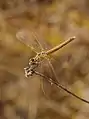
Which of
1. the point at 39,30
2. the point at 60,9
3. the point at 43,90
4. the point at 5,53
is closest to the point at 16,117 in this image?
the point at 43,90

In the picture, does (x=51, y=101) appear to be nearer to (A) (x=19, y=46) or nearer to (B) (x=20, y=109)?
(B) (x=20, y=109)

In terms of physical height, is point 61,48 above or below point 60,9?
below

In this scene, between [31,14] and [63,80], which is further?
[31,14]

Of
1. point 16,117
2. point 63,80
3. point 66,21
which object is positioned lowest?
point 16,117
